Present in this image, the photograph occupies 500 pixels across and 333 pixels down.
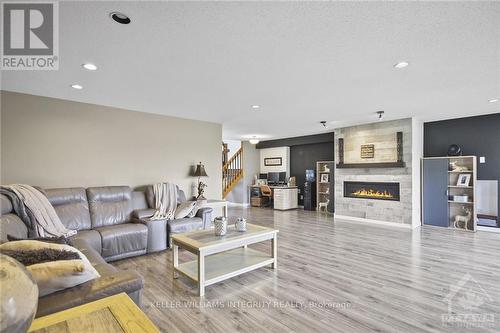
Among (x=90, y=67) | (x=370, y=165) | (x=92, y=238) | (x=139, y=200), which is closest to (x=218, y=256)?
(x=92, y=238)

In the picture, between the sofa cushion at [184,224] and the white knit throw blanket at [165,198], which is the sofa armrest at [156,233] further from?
the white knit throw blanket at [165,198]

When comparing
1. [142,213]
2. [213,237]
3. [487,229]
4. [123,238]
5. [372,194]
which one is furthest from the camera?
[372,194]

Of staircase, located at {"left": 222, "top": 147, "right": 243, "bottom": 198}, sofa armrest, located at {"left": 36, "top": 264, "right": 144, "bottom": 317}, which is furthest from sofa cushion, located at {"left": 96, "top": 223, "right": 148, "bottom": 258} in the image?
staircase, located at {"left": 222, "top": 147, "right": 243, "bottom": 198}

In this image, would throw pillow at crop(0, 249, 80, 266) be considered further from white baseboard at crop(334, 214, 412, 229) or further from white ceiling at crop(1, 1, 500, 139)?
white baseboard at crop(334, 214, 412, 229)

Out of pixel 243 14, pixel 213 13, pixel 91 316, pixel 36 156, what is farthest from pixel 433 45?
pixel 36 156

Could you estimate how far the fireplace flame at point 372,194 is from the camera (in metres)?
5.94

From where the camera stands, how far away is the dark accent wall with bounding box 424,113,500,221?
16.9ft

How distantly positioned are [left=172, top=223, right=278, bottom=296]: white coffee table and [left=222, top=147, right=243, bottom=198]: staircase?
5896 millimetres

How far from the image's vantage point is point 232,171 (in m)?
9.48

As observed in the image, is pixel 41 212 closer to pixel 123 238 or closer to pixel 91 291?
pixel 123 238

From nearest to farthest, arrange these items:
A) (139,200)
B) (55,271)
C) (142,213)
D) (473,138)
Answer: (55,271)
(142,213)
(139,200)
(473,138)

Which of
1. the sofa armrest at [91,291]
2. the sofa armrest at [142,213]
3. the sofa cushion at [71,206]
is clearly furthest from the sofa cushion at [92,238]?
the sofa armrest at [91,291]

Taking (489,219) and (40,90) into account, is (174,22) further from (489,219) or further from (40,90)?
(489,219)

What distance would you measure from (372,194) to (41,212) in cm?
651
